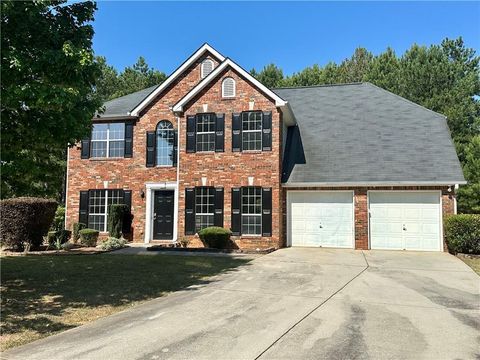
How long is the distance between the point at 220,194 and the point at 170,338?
1212cm

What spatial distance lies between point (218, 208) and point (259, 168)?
2520 mm

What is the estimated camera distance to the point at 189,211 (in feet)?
59.7

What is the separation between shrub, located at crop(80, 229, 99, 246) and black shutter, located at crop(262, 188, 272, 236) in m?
7.72

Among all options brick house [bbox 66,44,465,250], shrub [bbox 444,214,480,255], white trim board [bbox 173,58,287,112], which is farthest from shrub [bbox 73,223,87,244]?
shrub [bbox 444,214,480,255]

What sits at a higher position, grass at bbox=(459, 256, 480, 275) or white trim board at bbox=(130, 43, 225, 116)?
white trim board at bbox=(130, 43, 225, 116)

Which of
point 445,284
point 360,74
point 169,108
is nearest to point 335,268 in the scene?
point 445,284

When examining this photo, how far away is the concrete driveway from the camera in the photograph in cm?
542

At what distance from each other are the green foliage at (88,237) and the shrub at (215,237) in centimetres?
514

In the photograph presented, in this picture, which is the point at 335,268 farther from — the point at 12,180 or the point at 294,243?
the point at 12,180

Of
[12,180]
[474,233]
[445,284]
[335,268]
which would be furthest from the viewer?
[474,233]

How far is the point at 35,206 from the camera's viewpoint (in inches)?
631

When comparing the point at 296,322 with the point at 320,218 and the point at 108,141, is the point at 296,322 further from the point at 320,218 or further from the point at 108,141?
the point at 108,141

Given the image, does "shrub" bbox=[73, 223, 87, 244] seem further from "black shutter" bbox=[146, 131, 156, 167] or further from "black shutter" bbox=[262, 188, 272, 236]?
"black shutter" bbox=[262, 188, 272, 236]

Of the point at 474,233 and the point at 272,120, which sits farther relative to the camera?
the point at 272,120
